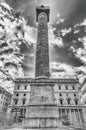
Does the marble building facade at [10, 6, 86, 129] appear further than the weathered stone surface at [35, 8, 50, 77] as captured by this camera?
No

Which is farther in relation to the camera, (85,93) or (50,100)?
(85,93)

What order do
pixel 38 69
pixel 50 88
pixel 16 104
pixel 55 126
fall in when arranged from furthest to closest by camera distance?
pixel 16 104 < pixel 38 69 < pixel 50 88 < pixel 55 126

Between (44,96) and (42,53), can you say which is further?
(42,53)

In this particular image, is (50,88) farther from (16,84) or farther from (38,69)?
(16,84)

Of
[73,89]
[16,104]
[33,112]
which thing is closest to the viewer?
[33,112]

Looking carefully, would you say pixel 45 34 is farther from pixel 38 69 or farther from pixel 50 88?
pixel 50 88

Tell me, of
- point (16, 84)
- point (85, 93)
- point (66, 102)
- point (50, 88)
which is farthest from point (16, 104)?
point (85, 93)

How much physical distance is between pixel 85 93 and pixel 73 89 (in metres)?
9.34

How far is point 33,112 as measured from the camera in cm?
959

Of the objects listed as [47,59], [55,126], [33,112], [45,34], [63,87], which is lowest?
[55,126]

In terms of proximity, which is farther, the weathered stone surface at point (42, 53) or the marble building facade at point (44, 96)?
the weathered stone surface at point (42, 53)

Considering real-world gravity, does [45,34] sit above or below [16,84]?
above

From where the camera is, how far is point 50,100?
33.8ft

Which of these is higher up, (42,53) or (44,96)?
(42,53)
